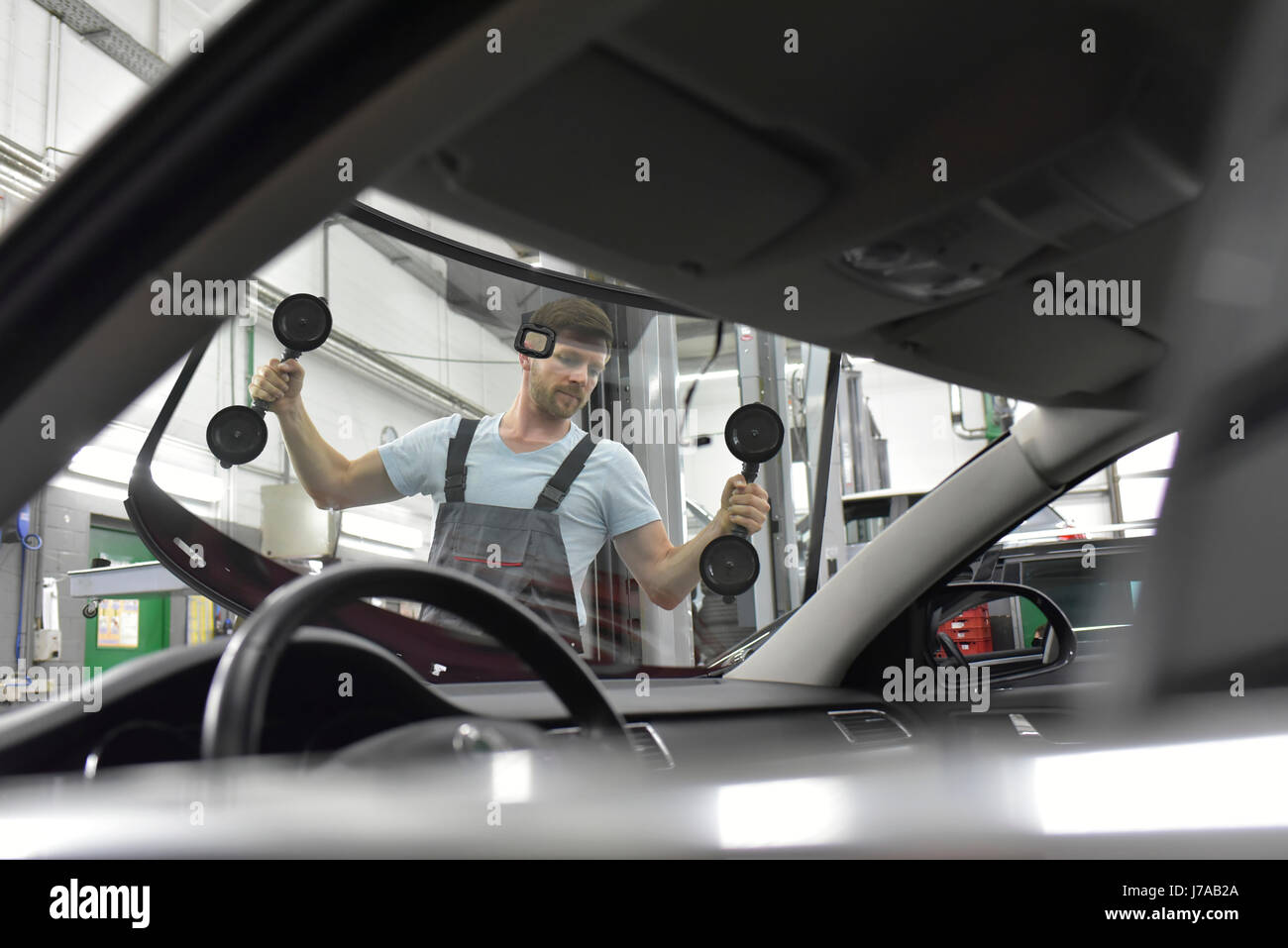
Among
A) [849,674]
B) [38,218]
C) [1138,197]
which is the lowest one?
[849,674]

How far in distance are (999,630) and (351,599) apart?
1.53 metres

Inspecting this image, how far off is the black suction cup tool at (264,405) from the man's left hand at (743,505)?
29.8 inches

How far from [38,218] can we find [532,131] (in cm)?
37

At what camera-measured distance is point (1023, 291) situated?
3.90 feet

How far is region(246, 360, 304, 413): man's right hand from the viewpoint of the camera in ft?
6.43

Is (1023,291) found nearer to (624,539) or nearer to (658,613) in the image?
(624,539)

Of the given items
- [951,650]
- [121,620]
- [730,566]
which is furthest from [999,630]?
[121,620]

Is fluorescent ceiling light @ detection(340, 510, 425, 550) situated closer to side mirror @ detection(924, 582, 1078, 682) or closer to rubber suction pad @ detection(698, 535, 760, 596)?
rubber suction pad @ detection(698, 535, 760, 596)

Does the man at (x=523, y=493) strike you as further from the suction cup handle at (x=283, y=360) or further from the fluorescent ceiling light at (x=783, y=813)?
the fluorescent ceiling light at (x=783, y=813)

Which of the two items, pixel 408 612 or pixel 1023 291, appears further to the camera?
pixel 408 612

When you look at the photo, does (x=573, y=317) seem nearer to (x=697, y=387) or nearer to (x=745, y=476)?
(x=745, y=476)

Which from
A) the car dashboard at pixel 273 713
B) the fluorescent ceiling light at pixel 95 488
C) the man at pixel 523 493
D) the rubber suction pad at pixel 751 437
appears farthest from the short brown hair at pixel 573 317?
the fluorescent ceiling light at pixel 95 488

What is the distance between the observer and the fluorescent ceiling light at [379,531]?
7.70 ft
